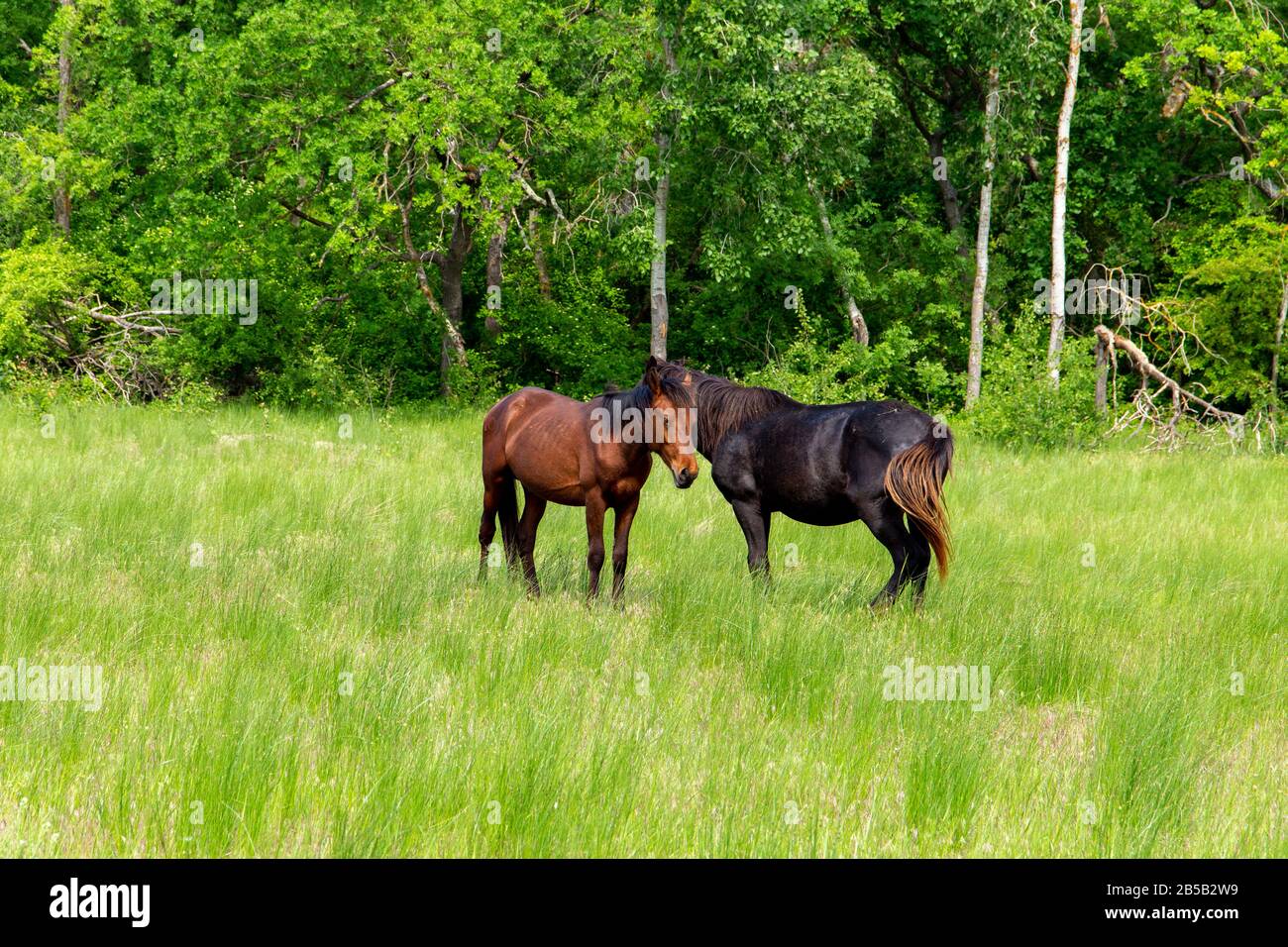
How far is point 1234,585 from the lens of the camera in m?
8.36

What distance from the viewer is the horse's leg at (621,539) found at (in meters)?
7.51

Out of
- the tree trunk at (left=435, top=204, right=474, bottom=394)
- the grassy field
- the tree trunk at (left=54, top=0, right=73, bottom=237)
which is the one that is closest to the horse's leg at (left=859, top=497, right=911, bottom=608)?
the grassy field

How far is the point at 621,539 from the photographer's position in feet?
24.8

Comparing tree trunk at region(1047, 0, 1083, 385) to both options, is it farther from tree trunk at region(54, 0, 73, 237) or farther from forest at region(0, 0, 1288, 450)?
tree trunk at region(54, 0, 73, 237)

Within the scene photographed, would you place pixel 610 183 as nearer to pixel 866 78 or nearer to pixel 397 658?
pixel 866 78

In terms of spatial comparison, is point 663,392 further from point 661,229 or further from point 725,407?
point 661,229

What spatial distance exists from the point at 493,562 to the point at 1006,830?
5055 mm

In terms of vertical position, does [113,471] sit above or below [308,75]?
below

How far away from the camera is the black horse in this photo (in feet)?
24.0

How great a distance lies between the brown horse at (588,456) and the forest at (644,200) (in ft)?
31.3

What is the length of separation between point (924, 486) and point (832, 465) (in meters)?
0.67

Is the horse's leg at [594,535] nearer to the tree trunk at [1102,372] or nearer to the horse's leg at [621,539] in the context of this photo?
the horse's leg at [621,539]

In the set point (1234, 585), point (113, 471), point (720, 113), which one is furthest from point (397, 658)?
point (720, 113)

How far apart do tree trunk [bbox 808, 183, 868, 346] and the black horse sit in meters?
14.2
